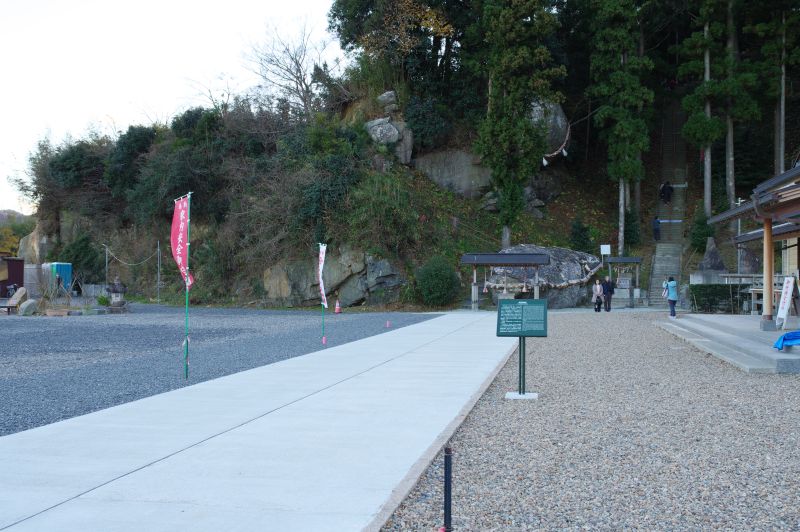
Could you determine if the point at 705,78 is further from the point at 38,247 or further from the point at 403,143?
the point at 38,247

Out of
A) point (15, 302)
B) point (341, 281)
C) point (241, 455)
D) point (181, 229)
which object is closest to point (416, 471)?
point (241, 455)

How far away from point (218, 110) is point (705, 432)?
125ft

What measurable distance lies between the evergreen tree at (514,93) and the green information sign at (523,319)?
25586 millimetres

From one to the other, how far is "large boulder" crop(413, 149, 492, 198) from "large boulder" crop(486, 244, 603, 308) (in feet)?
22.5

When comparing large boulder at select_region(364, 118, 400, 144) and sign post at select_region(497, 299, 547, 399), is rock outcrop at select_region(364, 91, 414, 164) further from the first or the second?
sign post at select_region(497, 299, 547, 399)

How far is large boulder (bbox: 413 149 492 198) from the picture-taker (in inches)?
1571

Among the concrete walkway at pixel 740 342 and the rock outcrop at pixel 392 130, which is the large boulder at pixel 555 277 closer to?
the rock outcrop at pixel 392 130

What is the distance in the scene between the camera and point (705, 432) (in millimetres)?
7332

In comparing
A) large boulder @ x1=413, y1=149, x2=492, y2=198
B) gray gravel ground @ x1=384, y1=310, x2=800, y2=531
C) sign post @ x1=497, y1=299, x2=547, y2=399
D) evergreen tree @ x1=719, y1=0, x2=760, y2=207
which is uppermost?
evergreen tree @ x1=719, y1=0, x2=760, y2=207

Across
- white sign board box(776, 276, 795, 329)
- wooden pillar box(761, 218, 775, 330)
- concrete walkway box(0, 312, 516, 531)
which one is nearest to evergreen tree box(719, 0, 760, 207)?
wooden pillar box(761, 218, 775, 330)

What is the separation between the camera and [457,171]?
40219 mm

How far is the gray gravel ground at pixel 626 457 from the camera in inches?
188

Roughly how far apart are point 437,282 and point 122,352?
17749 mm

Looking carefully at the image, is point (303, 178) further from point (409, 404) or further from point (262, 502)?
point (262, 502)
